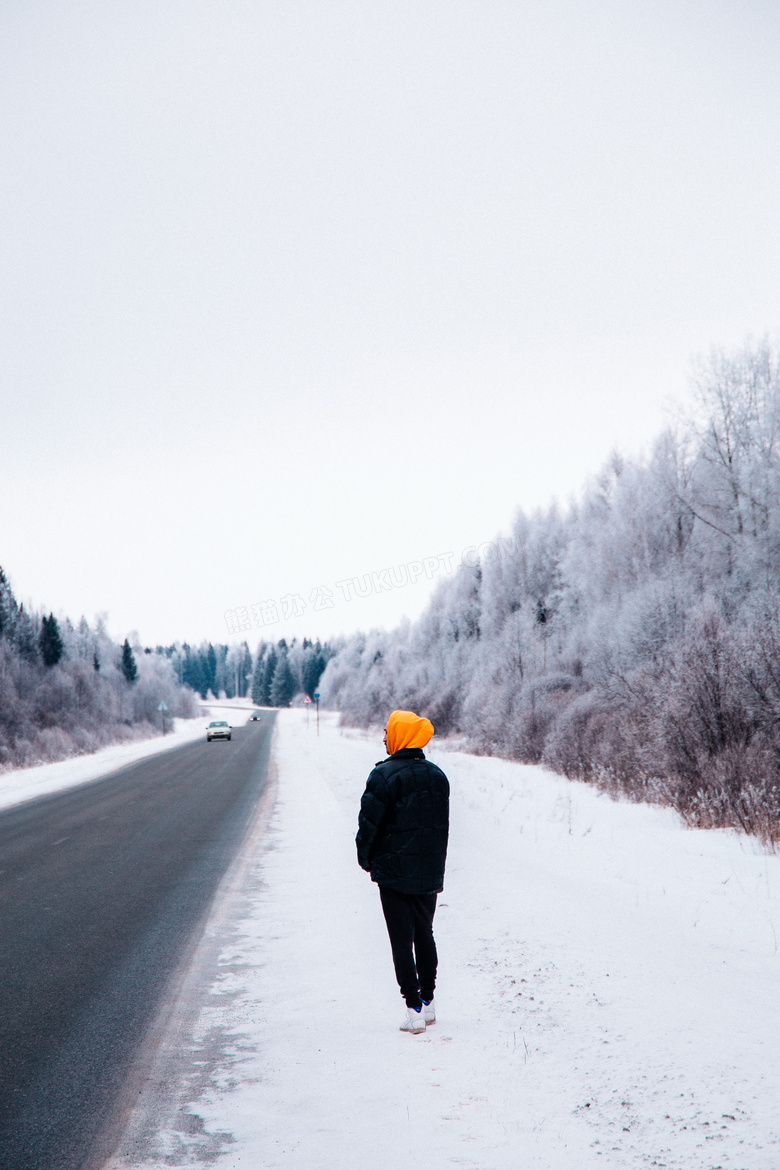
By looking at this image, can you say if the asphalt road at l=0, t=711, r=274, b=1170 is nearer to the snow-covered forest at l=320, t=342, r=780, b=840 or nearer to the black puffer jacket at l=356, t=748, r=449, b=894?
the black puffer jacket at l=356, t=748, r=449, b=894

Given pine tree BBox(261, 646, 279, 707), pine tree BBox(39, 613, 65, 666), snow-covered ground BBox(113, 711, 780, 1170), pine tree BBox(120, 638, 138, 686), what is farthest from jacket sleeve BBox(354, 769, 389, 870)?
pine tree BBox(261, 646, 279, 707)

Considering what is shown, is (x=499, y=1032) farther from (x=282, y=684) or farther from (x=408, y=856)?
(x=282, y=684)

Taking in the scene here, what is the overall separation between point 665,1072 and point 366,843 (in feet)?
6.26

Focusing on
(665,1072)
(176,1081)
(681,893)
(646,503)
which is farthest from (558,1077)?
(646,503)

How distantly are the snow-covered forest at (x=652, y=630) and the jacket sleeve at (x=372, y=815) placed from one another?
828cm

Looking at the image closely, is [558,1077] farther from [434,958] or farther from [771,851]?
[771,851]

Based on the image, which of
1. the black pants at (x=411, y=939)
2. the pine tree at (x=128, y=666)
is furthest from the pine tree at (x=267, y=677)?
the black pants at (x=411, y=939)

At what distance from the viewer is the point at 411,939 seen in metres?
4.67

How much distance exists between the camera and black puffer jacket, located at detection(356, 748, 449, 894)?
4.57m

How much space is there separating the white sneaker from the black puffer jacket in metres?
0.73

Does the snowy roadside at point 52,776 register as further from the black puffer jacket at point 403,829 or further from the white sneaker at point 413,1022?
the black puffer jacket at point 403,829

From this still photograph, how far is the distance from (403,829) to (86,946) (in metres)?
3.71

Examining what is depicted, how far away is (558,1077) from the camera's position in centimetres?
397

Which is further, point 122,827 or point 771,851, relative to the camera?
point 122,827
